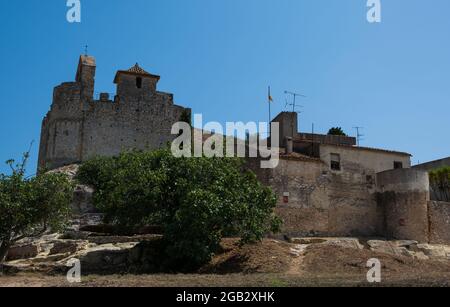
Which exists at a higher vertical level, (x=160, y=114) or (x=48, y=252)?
(x=160, y=114)

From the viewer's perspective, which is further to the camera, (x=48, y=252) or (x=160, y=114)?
(x=160, y=114)

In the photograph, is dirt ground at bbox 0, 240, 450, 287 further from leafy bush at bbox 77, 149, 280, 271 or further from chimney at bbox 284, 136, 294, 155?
chimney at bbox 284, 136, 294, 155

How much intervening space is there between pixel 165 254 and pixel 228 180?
5540 millimetres

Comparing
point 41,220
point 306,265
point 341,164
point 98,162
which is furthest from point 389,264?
point 98,162

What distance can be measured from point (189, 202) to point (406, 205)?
2094 cm

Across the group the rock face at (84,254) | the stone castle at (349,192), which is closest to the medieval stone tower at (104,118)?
the stone castle at (349,192)

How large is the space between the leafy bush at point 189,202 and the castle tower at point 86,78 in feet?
80.6

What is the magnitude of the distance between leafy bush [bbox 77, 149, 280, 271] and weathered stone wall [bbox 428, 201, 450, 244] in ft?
53.0

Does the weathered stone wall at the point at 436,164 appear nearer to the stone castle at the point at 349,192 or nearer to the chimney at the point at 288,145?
the stone castle at the point at 349,192

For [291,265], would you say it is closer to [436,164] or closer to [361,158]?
[361,158]

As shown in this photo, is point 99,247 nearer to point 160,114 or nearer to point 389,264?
point 389,264

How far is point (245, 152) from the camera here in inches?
1606

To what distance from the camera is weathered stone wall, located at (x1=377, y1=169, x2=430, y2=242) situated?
40.7 m

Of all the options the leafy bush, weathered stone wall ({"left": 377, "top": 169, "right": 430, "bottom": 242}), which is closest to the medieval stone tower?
the leafy bush
